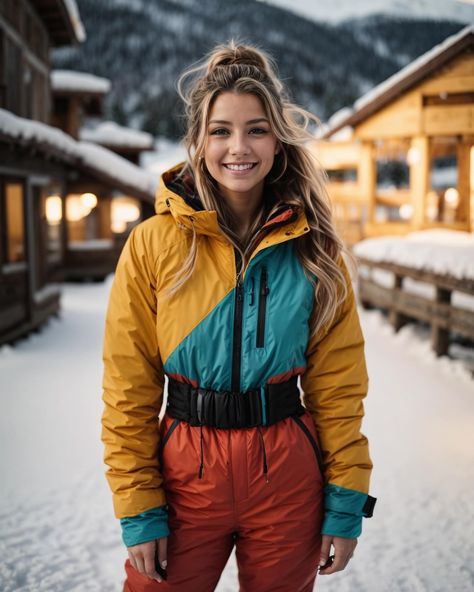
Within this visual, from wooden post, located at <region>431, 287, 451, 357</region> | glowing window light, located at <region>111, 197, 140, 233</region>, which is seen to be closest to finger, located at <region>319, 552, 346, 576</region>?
wooden post, located at <region>431, 287, 451, 357</region>

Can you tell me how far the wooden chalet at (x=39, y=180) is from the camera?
909 centimetres

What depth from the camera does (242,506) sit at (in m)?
1.70

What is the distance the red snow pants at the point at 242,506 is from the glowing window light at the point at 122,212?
18010 millimetres

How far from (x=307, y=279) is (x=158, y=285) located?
1.58 ft

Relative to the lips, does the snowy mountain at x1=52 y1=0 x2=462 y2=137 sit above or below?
above

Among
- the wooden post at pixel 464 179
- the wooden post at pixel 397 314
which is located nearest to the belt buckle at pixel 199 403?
the wooden post at pixel 397 314

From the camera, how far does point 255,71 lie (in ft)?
5.71

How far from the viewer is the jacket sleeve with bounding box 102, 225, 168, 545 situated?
1.66 m

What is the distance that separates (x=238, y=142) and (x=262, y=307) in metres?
0.52

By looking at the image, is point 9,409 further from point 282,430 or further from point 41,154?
point 41,154

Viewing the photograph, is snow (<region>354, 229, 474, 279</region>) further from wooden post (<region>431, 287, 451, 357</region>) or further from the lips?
the lips

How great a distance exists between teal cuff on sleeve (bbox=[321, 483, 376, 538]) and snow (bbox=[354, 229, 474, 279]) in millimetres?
5498

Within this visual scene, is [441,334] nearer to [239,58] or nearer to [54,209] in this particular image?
[239,58]

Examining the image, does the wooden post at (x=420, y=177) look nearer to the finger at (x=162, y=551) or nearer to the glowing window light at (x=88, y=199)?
the glowing window light at (x=88, y=199)
